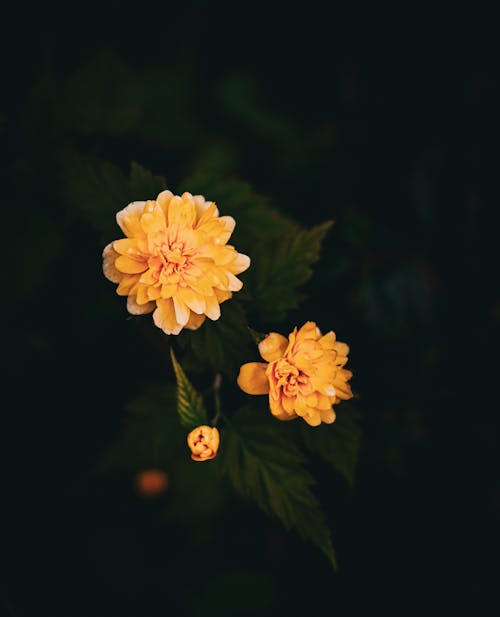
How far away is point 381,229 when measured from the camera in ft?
5.39

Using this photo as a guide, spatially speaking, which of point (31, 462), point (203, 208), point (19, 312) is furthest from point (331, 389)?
point (31, 462)

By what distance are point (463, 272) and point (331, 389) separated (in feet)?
4.27

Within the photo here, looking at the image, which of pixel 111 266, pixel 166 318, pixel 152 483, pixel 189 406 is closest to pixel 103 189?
pixel 111 266

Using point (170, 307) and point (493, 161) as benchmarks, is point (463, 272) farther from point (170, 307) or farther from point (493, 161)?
point (170, 307)

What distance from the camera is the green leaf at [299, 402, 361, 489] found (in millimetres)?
953

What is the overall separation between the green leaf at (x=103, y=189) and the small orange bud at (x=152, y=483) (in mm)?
1100

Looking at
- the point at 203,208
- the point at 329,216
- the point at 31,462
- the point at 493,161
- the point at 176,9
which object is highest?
the point at 176,9

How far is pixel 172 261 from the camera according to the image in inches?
31.0

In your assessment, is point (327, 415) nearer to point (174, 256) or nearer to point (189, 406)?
point (189, 406)

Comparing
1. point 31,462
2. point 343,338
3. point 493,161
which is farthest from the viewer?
point 493,161

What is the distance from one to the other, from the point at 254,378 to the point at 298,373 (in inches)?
3.4

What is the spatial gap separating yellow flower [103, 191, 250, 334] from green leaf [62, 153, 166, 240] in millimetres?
138

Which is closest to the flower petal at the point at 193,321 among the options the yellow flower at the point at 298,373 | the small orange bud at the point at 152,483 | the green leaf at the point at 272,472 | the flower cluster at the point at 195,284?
the flower cluster at the point at 195,284

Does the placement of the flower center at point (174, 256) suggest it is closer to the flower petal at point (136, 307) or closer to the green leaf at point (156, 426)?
the flower petal at point (136, 307)
